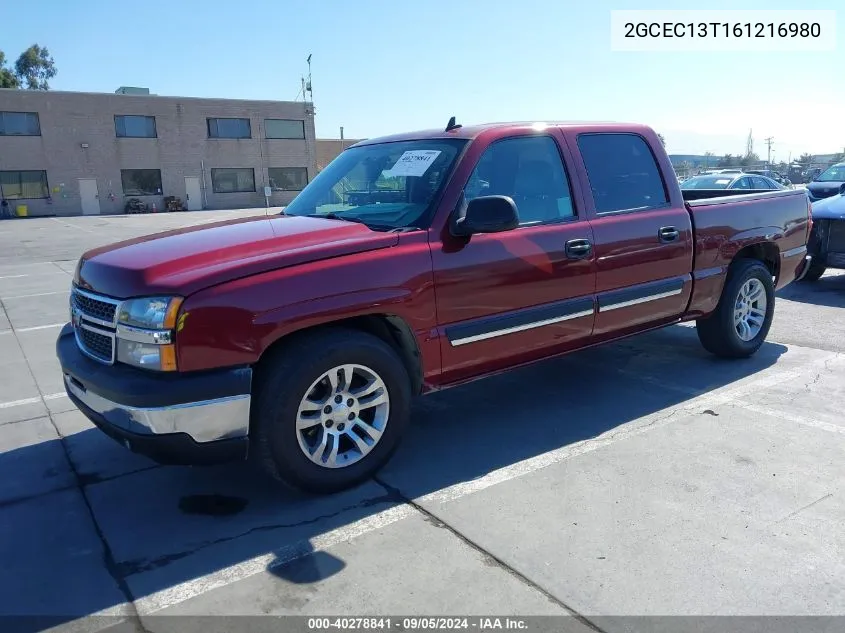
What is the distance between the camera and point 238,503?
11.5ft

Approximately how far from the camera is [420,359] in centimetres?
376

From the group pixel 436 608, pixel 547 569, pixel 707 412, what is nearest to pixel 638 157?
pixel 707 412

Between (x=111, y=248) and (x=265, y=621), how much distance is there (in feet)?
7.87

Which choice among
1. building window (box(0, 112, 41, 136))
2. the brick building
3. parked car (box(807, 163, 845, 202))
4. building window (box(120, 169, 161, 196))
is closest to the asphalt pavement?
parked car (box(807, 163, 845, 202))

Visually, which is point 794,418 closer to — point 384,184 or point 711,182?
point 384,184

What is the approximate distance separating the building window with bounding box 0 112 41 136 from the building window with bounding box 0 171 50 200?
2277 millimetres

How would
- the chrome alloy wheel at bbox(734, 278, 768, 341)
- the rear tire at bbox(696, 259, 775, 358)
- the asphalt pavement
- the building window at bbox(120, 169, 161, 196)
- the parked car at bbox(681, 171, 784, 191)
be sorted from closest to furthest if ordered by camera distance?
the asphalt pavement → the rear tire at bbox(696, 259, 775, 358) → the chrome alloy wheel at bbox(734, 278, 768, 341) → the parked car at bbox(681, 171, 784, 191) → the building window at bbox(120, 169, 161, 196)

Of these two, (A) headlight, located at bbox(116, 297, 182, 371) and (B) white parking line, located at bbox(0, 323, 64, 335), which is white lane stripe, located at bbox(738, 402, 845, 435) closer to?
(A) headlight, located at bbox(116, 297, 182, 371)

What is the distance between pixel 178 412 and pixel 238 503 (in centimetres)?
76

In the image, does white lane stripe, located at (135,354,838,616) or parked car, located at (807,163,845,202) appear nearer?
white lane stripe, located at (135,354,838,616)

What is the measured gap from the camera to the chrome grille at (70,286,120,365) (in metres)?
3.29

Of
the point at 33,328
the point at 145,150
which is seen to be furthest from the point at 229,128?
the point at 33,328

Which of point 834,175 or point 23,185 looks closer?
point 834,175

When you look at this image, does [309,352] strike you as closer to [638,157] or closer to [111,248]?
[111,248]
